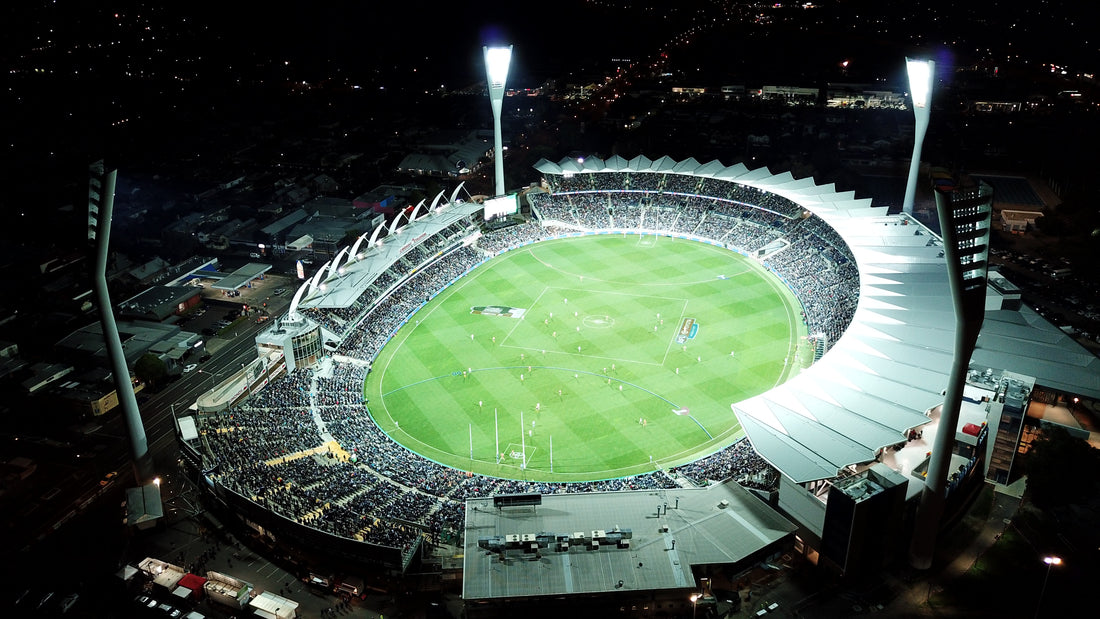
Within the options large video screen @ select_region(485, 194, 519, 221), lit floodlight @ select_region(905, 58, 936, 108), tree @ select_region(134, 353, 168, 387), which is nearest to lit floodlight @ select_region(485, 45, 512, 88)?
large video screen @ select_region(485, 194, 519, 221)

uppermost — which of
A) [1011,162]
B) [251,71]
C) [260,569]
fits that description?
[251,71]

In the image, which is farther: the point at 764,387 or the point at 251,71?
the point at 251,71

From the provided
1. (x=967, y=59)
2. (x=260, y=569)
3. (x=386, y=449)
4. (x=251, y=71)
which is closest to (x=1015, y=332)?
(x=386, y=449)

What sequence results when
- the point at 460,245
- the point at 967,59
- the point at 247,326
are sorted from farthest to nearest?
the point at 967,59 < the point at 460,245 < the point at 247,326

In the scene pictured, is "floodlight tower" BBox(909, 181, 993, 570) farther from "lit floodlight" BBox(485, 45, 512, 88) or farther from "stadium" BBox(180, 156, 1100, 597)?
"lit floodlight" BBox(485, 45, 512, 88)

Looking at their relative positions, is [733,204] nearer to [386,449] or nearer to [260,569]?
[386,449]

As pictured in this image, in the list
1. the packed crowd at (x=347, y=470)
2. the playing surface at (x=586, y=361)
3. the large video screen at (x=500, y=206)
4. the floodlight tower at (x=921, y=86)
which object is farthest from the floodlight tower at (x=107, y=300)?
the floodlight tower at (x=921, y=86)
